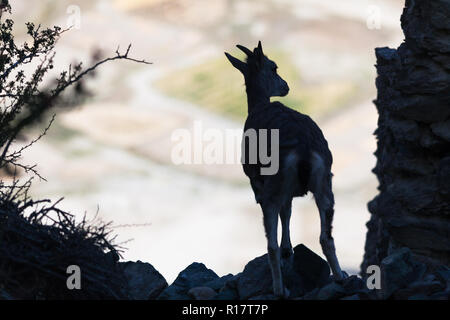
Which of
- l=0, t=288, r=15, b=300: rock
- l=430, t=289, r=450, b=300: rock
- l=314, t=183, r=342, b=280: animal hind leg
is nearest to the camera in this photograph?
l=0, t=288, r=15, b=300: rock

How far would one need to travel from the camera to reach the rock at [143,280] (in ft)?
43.7

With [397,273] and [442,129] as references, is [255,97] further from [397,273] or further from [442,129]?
[397,273]

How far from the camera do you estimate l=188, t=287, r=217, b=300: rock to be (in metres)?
12.7

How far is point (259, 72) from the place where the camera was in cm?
1559

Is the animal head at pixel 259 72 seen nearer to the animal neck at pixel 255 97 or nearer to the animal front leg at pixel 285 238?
the animal neck at pixel 255 97

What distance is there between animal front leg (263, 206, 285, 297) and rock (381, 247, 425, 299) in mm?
1333

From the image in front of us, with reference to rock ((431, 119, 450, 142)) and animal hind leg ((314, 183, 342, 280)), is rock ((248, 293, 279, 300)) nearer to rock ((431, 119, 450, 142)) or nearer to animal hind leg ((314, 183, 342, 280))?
animal hind leg ((314, 183, 342, 280))

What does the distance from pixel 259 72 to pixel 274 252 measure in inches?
174

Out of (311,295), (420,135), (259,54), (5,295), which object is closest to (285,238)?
(311,295)

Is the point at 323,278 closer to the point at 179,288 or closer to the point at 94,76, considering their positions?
the point at 179,288

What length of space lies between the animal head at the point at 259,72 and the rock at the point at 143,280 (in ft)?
11.8

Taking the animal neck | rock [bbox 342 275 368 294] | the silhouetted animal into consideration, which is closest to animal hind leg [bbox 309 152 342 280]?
the silhouetted animal

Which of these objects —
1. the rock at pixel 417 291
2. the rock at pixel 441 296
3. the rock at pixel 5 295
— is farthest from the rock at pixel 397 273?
the rock at pixel 5 295
